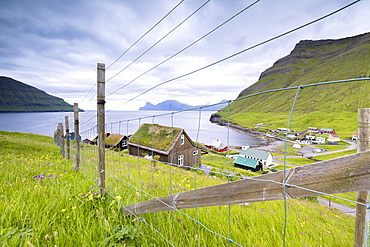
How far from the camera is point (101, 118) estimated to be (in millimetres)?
3289

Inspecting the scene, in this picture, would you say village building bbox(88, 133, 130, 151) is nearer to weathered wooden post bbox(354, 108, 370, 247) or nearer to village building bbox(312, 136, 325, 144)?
village building bbox(312, 136, 325, 144)

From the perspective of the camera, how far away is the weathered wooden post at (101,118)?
10.7ft

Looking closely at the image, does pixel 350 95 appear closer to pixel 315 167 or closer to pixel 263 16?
pixel 315 167

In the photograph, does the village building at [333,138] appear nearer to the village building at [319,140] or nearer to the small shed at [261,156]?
the village building at [319,140]

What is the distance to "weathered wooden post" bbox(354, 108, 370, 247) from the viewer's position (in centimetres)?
116

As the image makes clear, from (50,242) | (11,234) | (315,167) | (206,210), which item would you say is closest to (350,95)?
(315,167)

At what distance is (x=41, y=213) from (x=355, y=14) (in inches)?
165

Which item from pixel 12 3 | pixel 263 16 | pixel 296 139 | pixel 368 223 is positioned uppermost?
pixel 12 3

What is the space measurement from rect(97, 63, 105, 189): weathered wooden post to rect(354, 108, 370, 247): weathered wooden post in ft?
11.5

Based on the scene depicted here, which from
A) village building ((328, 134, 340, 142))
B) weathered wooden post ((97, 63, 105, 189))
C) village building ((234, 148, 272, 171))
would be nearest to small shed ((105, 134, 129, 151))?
weathered wooden post ((97, 63, 105, 189))

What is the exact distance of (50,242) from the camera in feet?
6.12

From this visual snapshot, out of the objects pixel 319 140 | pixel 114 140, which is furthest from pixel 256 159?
pixel 114 140

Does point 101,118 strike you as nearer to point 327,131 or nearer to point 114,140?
point 327,131

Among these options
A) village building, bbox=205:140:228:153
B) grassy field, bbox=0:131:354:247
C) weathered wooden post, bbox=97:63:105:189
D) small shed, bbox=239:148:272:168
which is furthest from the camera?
weathered wooden post, bbox=97:63:105:189
